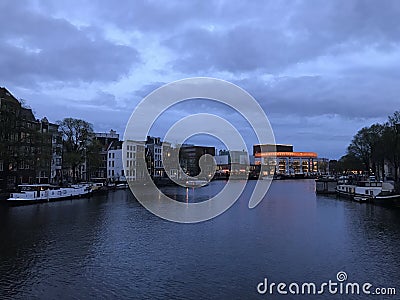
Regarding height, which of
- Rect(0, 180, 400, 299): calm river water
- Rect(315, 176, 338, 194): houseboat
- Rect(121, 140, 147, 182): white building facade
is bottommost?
Rect(0, 180, 400, 299): calm river water

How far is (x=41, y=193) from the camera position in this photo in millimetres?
56375

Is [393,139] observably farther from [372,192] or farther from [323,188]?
[323,188]

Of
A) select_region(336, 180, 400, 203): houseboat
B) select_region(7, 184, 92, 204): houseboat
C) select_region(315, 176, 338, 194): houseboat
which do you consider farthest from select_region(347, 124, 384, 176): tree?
select_region(7, 184, 92, 204): houseboat

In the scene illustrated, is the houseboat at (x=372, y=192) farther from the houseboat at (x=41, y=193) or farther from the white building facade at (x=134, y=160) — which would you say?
the white building facade at (x=134, y=160)

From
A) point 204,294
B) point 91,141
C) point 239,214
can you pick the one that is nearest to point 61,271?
point 204,294

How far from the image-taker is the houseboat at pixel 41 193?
51625 millimetres

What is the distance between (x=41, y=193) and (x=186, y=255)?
39431mm

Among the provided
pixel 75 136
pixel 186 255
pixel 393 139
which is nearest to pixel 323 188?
pixel 393 139

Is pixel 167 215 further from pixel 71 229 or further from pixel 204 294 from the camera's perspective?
pixel 204 294

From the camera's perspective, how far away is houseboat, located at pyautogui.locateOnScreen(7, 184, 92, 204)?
51625 mm

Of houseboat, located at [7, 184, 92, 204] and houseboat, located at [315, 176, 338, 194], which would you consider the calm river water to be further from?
houseboat, located at [315, 176, 338, 194]

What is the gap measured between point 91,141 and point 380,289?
67682 millimetres

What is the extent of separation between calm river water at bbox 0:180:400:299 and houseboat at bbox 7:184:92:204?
512 inches

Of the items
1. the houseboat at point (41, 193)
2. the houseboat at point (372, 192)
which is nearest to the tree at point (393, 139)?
the houseboat at point (372, 192)
